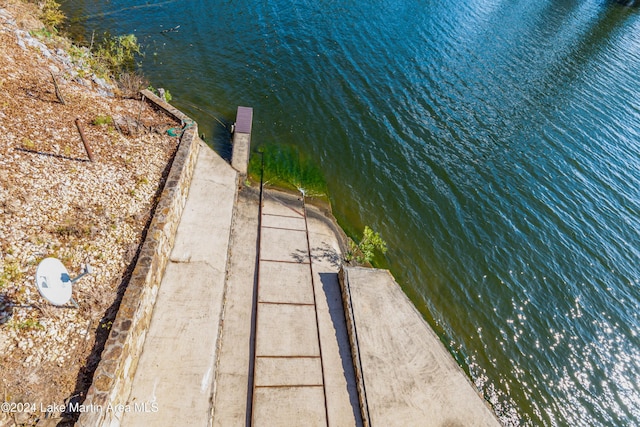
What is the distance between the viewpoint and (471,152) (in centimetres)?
2158

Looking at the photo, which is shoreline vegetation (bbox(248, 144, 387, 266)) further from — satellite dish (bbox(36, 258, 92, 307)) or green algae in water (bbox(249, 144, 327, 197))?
satellite dish (bbox(36, 258, 92, 307))

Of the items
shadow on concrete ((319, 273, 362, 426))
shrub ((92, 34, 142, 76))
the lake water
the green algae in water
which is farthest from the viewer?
shrub ((92, 34, 142, 76))

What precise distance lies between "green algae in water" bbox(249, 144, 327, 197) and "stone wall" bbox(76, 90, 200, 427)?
4568mm

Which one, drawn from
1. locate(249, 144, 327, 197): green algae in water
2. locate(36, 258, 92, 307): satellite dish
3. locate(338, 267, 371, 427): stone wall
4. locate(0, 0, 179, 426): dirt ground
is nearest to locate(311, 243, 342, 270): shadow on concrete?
locate(338, 267, 371, 427): stone wall

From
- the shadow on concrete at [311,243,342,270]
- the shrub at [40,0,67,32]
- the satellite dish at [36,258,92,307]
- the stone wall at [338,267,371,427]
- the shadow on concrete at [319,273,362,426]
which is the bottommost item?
the shrub at [40,0,67,32]

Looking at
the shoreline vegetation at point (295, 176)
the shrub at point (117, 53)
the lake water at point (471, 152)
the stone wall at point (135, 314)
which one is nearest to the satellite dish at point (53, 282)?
the stone wall at point (135, 314)

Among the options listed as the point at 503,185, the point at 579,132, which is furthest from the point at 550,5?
the point at 503,185

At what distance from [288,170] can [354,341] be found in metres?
10.1

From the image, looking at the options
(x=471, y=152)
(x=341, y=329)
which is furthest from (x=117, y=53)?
(x=471, y=152)

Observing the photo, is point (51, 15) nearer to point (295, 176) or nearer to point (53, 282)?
point (295, 176)

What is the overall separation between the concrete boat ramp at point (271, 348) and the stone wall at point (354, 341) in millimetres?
39

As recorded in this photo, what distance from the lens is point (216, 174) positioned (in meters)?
15.7

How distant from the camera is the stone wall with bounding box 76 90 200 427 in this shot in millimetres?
7410

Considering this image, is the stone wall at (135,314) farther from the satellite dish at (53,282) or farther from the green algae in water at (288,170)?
the green algae in water at (288,170)
